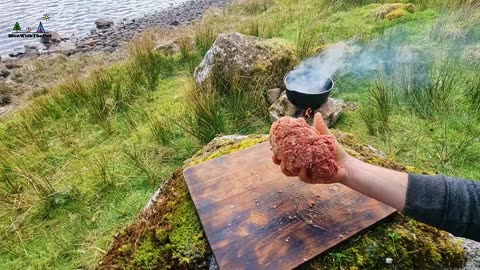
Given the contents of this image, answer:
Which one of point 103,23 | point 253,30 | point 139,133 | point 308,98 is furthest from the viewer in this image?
point 103,23

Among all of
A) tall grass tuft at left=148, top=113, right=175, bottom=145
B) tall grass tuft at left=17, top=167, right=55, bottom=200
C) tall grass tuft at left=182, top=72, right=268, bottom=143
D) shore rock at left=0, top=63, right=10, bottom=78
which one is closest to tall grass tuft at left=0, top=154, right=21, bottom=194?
tall grass tuft at left=17, top=167, right=55, bottom=200

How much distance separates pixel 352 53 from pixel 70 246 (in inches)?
181

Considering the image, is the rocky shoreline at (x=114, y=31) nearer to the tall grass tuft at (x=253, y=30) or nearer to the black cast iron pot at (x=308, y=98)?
the tall grass tuft at (x=253, y=30)

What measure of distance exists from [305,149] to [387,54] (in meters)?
4.29

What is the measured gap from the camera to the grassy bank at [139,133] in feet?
9.91

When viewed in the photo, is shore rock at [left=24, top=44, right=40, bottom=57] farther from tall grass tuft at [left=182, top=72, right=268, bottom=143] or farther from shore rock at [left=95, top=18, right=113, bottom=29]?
tall grass tuft at [left=182, top=72, right=268, bottom=143]

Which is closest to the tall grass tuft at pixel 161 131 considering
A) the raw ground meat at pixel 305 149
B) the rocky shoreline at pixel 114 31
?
the raw ground meat at pixel 305 149

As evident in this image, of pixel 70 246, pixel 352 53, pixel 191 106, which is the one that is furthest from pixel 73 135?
pixel 352 53

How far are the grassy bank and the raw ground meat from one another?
5.11 ft

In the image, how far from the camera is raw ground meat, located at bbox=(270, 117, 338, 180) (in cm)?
152

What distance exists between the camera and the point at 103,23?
1311 centimetres

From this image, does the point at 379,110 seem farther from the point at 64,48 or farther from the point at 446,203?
the point at 64,48

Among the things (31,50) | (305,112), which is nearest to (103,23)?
(31,50)

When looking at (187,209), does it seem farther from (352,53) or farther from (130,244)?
(352,53)
